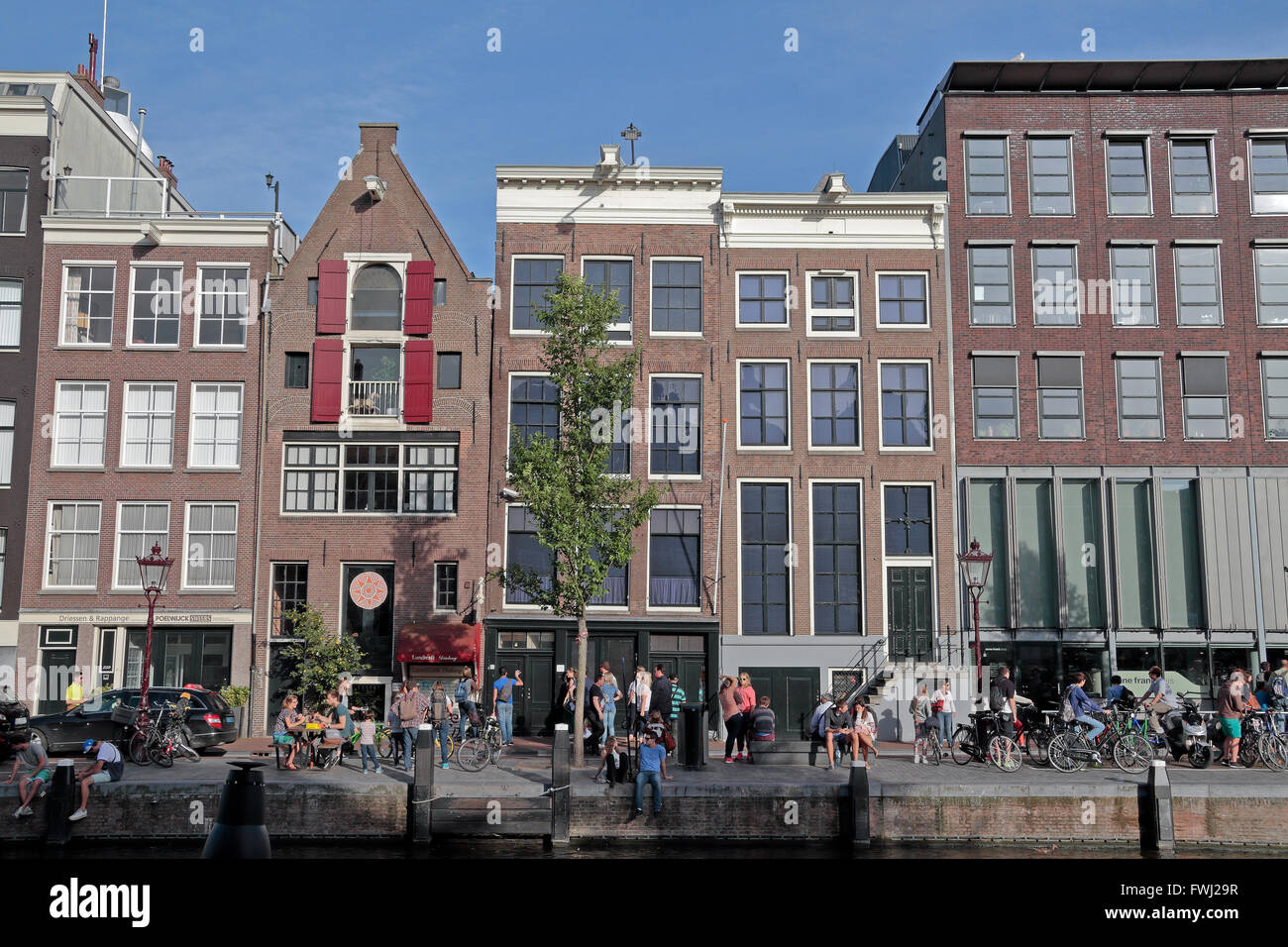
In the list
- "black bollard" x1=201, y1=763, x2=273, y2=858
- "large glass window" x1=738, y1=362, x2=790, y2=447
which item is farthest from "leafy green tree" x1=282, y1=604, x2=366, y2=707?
"black bollard" x1=201, y1=763, x2=273, y2=858

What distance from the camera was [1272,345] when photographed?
105 feet

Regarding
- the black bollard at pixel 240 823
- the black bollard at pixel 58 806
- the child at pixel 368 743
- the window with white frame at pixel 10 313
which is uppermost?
the window with white frame at pixel 10 313

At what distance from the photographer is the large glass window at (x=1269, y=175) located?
32.6 meters

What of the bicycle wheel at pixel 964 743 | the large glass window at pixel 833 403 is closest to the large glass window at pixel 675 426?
the large glass window at pixel 833 403

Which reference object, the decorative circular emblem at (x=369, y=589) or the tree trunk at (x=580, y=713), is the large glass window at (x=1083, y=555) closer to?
the tree trunk at (x=580, y=713)

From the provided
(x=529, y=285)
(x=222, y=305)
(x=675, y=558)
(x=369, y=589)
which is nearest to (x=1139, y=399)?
(x=675, y=558)

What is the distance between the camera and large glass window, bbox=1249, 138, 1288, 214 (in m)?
32.6

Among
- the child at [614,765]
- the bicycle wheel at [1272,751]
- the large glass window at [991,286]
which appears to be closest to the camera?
the child at [614,765]

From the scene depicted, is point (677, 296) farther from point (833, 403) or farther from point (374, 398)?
point (374, 398)

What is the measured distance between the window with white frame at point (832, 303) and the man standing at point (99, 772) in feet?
69.2

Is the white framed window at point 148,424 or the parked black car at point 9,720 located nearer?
the parked black car at point 9,720

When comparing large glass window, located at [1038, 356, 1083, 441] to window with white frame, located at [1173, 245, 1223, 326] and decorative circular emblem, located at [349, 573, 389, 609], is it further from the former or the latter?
decorative circular emblem, located at [349, 573, 389, 609]

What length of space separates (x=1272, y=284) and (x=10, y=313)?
36510 millimetres

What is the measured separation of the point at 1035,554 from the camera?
103 ft
